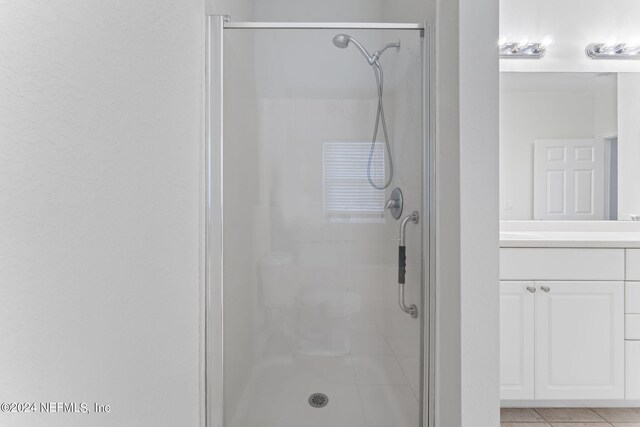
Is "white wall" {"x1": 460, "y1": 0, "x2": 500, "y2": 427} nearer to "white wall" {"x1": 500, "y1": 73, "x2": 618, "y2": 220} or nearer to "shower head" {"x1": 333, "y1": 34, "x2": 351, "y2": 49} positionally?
"shower head" {"x1": 333, "y1": 34, "x2": 351, "y2": 49}

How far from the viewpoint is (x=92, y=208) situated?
72 centimetres

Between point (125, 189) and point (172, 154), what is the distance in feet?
1.09

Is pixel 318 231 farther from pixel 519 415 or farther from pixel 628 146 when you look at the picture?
pixel 628 146

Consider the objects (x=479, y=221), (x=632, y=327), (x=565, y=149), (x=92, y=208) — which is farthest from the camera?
(x=565, y=149)

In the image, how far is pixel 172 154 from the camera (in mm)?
1151

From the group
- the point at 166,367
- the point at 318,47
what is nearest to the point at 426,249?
the point at 318,47

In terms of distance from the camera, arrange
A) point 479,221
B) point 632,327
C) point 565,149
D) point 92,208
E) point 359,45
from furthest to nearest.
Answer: point 565,149 < point 632,327 < point 359,45 < point 479,221 < point 92,208

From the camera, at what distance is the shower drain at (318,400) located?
1.55 metres

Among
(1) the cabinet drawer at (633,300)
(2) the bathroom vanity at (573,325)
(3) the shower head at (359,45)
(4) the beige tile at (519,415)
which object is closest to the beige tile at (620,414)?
(2) the bathroom vanity at (573,325)

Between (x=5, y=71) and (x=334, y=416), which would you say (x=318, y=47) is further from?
(x=334, y=416)

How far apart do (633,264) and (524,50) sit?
1.40 meters

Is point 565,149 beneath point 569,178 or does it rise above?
above

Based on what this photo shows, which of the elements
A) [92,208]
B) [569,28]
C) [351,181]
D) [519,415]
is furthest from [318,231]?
[569,28]

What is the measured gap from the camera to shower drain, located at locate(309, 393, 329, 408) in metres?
1.55
